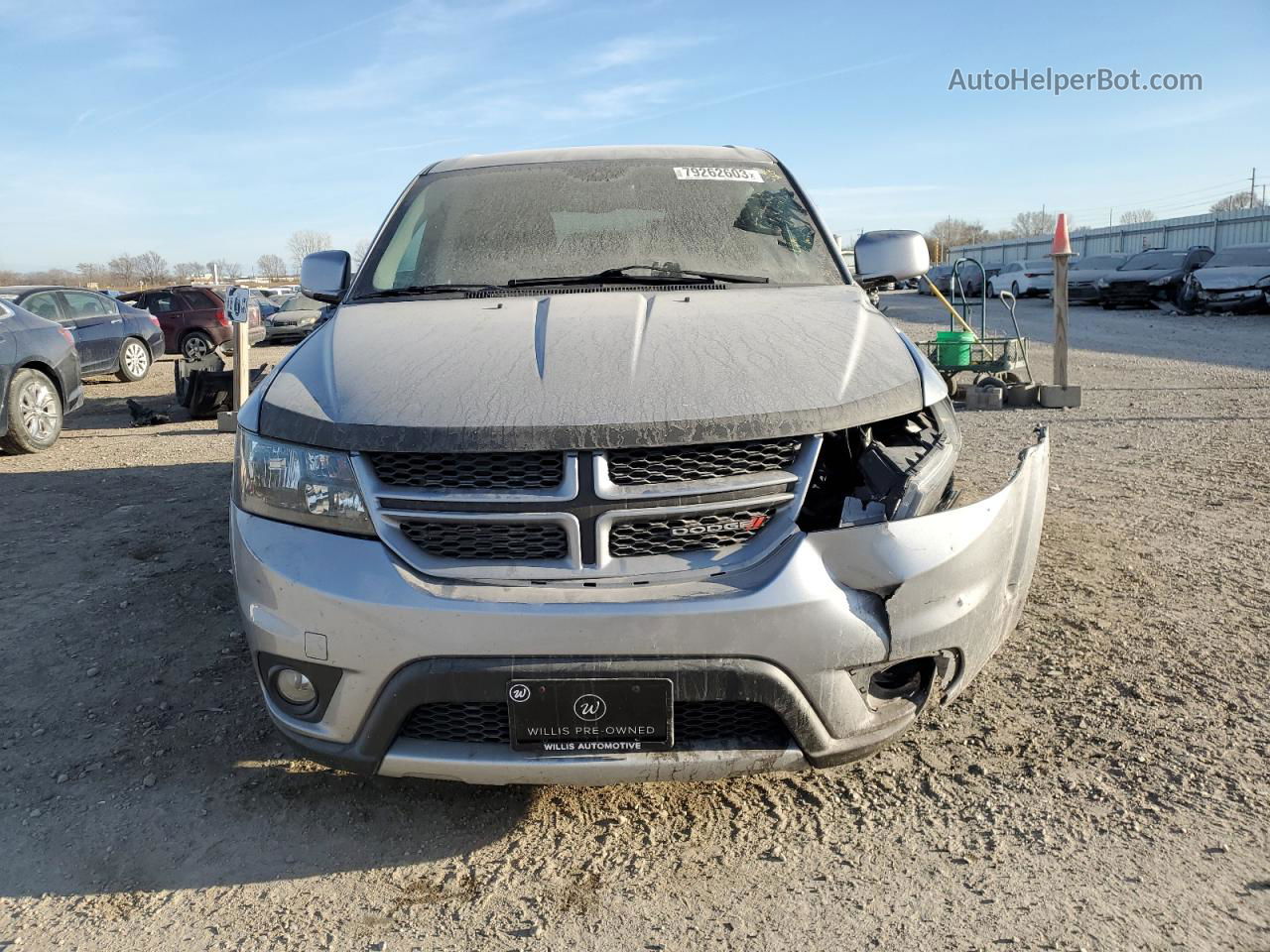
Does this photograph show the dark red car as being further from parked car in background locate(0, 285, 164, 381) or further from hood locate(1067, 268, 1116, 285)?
hood locate(1067, 268, 1116, 285)

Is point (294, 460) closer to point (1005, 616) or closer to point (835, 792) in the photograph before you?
point (835, 792)

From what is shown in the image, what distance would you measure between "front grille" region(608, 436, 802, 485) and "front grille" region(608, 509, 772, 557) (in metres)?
0.10

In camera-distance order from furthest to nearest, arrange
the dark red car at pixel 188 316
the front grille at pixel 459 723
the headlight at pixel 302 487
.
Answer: the dark red car at pixel 188 316 < the headlight at pixel 302 487 < the front grille at pixel 459 723

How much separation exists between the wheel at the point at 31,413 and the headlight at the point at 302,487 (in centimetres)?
696

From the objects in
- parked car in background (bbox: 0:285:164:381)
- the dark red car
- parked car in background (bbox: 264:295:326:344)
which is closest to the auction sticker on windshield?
parked car in background (bbox: 0:285:164:381)

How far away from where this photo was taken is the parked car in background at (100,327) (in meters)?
12.5

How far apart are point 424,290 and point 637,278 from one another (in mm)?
728

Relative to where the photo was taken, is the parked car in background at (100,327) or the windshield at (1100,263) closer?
the parked car in background at (100,327)

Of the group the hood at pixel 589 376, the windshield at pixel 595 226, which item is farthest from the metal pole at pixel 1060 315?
the hood at pixel 589 376

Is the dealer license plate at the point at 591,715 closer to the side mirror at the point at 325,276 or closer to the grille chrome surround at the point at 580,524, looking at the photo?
the grille chrome surround at the point at 580,524

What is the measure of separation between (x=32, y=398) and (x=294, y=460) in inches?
291

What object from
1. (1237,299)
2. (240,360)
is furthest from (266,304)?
(1237,299)

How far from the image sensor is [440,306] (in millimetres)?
3145

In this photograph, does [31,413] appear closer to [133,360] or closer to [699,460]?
[133,360]
